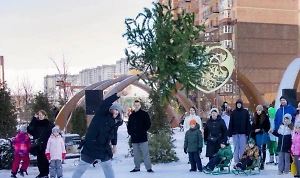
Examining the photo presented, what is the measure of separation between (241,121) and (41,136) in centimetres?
461

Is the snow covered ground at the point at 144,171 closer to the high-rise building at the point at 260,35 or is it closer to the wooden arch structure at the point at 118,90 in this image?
the wooden arch structure at the point at 118,90

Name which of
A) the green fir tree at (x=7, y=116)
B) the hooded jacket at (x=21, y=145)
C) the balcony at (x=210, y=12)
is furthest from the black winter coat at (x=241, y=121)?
the balcony at (x=210, y=12)

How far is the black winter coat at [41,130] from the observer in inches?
387

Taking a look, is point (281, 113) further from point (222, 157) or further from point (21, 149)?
point (21, 149)

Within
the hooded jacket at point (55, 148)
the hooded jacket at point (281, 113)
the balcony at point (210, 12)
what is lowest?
the hooded jacket at point (55, 148)

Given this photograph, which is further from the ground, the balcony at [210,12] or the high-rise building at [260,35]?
the balcony at [210,12]

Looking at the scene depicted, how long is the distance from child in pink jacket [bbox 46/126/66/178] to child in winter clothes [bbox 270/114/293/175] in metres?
4.67

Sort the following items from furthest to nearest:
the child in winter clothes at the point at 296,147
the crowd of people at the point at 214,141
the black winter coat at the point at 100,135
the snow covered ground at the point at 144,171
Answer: the snow covered ground at the point at 144,171, the crowd of people at the point at 214,141, the child in winter clothes at the point at 296,147, the black winter coat at the point at 100,135

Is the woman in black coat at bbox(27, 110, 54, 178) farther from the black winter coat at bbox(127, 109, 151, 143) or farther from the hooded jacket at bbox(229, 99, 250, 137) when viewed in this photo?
the hooded jacket at bbox(229, 99, 250, 137)

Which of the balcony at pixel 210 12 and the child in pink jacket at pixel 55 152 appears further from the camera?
the balcony at pixel 210 12

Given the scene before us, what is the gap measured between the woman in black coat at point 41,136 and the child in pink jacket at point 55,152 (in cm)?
32

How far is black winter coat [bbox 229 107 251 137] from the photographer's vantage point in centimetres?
1070

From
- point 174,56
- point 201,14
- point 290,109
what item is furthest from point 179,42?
point 201,14

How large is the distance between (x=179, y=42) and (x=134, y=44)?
139 cm
